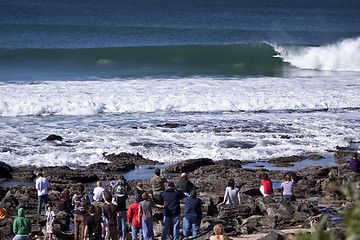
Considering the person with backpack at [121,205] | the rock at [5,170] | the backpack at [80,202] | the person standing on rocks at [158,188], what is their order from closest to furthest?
1. the backpack at [80,202]
2. the person with backpack at [121,205]
3. the person standing on rocks at [158,188]
4. the rock at [5,170]

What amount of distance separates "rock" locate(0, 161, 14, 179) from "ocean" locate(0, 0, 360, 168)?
106 centimetres

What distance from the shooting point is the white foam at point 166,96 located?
25.3 m

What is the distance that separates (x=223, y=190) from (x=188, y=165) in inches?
93.5

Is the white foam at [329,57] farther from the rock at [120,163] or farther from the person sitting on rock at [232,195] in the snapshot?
the person sitting on rock at [232,195]

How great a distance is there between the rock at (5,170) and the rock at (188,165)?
4.44 meters

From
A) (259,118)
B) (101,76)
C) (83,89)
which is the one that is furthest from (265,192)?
(101,76)

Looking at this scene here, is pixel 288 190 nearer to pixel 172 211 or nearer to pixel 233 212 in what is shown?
pixel 233 212

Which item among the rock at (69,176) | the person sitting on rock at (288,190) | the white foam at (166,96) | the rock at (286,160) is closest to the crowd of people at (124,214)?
the person sitting on rock at (288,190)

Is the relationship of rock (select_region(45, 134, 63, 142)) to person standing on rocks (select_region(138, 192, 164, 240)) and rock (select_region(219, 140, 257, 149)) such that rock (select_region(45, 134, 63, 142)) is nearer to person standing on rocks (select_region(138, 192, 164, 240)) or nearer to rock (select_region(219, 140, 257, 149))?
rock (select_region(219, 140, 257, 149))

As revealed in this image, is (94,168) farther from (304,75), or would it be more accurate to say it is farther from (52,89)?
(304,75)

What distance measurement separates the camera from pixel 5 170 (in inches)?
628

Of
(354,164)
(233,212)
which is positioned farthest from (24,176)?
(354,164)

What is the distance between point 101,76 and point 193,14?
143 feet

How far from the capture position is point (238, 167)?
16781 mm
